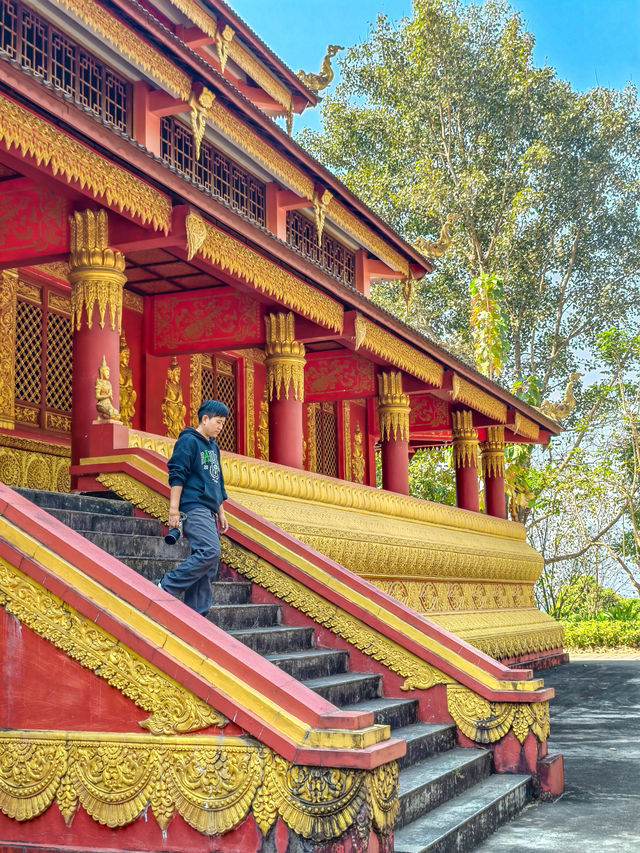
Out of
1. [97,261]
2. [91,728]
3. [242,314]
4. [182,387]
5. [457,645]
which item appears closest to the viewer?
[91,728]

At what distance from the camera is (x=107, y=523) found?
618 cm

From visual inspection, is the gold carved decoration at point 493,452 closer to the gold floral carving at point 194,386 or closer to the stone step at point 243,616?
the gold floral carving at point 194,386

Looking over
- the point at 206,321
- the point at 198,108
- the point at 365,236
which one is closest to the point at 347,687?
the point at 206,321

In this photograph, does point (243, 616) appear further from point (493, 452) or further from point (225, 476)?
point (493, 452)

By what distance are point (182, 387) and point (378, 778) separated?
8698 mm

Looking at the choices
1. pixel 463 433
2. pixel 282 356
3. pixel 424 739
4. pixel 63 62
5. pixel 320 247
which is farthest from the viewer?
pixel 463 433

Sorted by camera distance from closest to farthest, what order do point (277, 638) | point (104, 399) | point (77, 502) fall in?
point (277, 638), point (77, 502), point (104, 399)

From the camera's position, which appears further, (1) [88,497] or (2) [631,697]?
(2) [631,697]

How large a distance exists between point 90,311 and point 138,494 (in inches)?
62.4

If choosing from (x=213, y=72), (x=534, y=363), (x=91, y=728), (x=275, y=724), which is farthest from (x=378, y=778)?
(x=534, y=363)

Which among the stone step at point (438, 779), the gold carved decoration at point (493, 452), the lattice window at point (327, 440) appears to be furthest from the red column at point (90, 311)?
the gold carved decoration at point (493, 452)

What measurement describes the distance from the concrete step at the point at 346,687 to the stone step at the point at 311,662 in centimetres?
5

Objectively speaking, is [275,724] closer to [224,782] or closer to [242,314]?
[224,782]

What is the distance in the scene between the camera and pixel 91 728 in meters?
3.97
